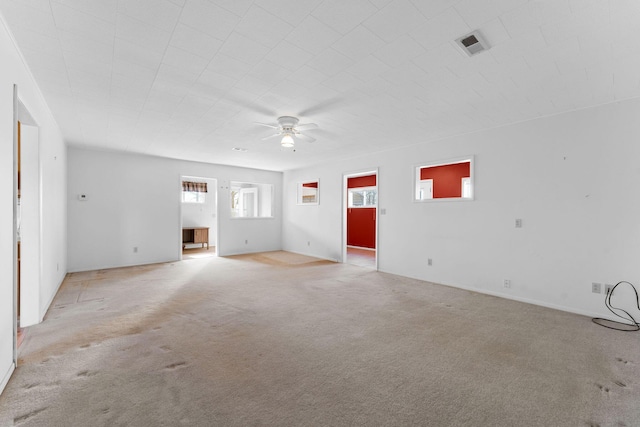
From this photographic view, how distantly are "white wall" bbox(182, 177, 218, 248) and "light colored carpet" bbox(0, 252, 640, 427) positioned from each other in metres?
5.61

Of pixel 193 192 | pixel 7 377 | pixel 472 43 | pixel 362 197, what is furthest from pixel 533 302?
pixel 193 192

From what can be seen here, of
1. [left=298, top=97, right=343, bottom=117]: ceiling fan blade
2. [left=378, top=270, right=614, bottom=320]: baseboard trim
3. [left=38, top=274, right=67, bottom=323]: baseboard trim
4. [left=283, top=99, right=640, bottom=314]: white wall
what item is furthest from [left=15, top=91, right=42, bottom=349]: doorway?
[left=378, top=270, right=614, bottom=320]: baseboard trim

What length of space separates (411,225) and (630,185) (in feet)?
9.37

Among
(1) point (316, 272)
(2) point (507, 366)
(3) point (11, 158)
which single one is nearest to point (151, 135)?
(3) point (11, 158)

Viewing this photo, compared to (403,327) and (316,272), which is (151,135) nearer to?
(316,272)

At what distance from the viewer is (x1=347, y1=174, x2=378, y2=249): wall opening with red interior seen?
915cm

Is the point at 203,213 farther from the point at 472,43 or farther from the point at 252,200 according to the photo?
the point at 472,43

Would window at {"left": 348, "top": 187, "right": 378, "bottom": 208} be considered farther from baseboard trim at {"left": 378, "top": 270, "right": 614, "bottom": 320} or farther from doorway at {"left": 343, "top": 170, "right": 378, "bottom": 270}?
baseboard trim at {"left": 378, "top": 270, "right": 614, "bottom": 320}

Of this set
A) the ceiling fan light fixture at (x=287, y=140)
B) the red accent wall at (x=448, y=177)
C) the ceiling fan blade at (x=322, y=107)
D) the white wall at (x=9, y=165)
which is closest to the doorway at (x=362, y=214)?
the red accent wall at (x=448, y=177)

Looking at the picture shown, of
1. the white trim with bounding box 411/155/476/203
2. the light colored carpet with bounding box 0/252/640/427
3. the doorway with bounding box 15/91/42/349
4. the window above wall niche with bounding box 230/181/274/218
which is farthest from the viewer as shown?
the window above wall niche with bounding box 230/181/274/218

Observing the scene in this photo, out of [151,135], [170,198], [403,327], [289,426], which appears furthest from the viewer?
[170,198]

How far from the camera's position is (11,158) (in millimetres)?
2105

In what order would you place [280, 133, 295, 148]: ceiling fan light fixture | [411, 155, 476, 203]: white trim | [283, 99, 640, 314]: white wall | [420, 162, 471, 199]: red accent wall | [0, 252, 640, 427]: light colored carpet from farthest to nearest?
[420, 162, 471, 199]: red accent wall
[411, 155, 476, 203]: white trim
[280, 133, 295, 148]: ceiling fan light fixture
[283, 99, 640, 314]: white wall
[0, 252, 640, 427]: light colored carpet

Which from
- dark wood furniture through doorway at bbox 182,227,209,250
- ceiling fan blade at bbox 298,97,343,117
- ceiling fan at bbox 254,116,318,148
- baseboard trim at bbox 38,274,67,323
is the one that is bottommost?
baseboard trim at bbox 38,274,67,323
